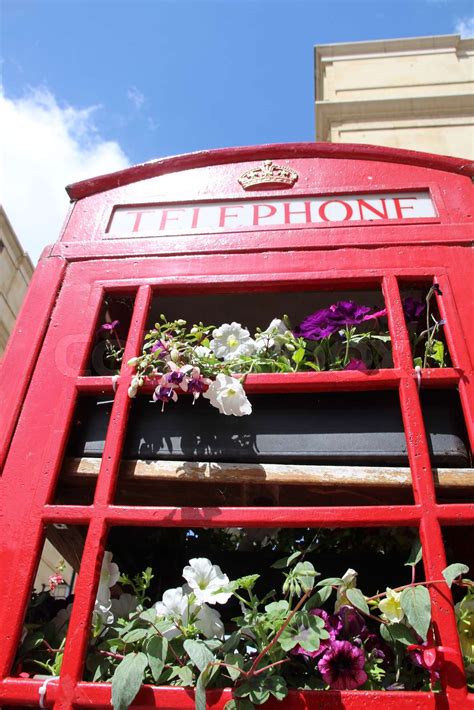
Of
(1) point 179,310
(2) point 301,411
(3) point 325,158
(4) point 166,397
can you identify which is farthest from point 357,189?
(4) point 166,397

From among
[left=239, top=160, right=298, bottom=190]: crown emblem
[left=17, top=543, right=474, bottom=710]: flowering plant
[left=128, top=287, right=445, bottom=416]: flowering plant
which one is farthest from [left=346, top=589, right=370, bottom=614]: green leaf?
[left=239, top=160, right=298, bottom=190]: crown emblem

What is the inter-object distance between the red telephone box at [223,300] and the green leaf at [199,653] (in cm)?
13

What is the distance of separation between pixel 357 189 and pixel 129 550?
2.19 m

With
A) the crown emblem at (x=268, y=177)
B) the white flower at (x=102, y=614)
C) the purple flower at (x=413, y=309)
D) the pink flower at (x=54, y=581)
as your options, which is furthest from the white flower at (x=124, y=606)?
the crown emblem at (x=268, y=177)

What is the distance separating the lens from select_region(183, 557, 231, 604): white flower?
1772 mm

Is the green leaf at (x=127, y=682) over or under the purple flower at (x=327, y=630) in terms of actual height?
under

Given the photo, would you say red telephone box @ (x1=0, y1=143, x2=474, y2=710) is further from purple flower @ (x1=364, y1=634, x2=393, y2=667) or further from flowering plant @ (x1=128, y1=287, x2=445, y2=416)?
purple flower @ (x1=364, y1=634, x2=393, y2=667)

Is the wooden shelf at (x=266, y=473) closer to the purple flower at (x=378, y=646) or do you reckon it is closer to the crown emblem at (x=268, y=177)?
the purple flower at (x=378, y=646)

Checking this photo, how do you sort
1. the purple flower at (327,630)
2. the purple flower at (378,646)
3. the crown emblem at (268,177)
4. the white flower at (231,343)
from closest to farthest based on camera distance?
the purple flower at (327,630) → the purple flower at (378,646) → the white flower at (231,343) → the crown emblem at (268,177)

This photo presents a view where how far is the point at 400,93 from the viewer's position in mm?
6766

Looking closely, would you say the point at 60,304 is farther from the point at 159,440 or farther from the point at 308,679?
the point at 308,679

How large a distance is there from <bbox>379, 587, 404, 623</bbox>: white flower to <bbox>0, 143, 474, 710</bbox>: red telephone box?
0.35 ft

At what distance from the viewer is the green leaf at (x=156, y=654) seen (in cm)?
158

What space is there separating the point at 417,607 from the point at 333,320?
1.25 m
